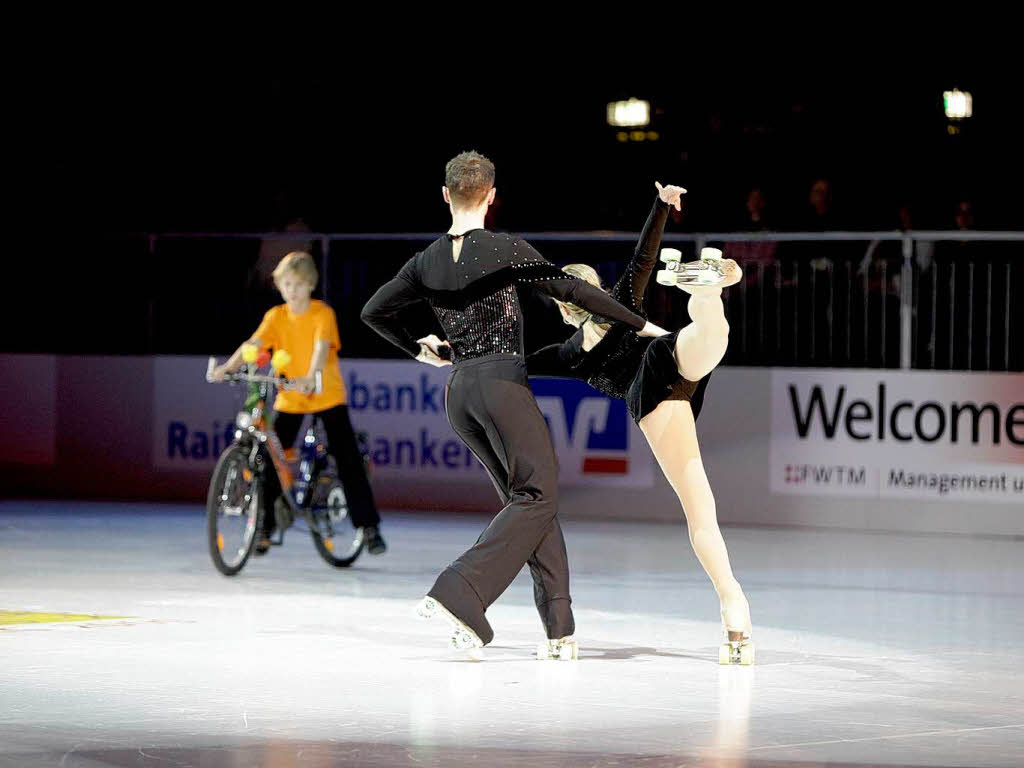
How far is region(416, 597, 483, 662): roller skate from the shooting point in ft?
27.7

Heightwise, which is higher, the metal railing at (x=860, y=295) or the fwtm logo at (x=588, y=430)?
the metal railing at (x=860, y=295)

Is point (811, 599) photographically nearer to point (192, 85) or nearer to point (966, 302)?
point (966, 302)

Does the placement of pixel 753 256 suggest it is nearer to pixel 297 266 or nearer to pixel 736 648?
pixel 297 266

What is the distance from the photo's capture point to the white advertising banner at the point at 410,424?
671 inches

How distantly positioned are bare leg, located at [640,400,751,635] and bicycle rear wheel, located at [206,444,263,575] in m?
4.09

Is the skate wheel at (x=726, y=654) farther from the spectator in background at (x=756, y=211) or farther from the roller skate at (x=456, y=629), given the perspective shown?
the spectator in background at (x=756, y=211)

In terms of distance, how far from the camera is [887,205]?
62.7ft

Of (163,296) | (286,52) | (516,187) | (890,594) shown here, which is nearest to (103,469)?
(163,296)

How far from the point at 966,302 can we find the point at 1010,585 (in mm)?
3942

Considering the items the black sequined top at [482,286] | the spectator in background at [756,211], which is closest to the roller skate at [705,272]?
the black sequined top at [482,286]

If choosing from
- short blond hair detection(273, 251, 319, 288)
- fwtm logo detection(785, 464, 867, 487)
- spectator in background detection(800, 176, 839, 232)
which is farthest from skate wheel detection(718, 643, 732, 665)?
spectator in background detection(800, 176, 839, 232)

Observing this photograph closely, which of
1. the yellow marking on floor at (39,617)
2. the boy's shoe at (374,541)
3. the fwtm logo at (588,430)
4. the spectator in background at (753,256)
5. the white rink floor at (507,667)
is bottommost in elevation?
the yellow marking on floor at (39,617)

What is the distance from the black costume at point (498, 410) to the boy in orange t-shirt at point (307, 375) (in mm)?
4201

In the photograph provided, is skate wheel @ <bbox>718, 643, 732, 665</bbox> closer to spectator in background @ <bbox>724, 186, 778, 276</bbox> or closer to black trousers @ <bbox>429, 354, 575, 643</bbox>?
black trousers @ <bbox>429, 354, 575, 643</bbox>
